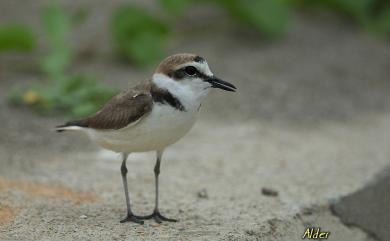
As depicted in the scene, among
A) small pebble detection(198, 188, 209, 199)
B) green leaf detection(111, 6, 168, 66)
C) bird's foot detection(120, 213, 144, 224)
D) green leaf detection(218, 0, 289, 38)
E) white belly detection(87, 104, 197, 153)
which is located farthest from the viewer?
green leaf detection(218, 0, 289, 38)

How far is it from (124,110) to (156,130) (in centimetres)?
28

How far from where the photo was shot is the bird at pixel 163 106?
472 centimetres

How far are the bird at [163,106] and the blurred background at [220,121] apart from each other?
0.57m

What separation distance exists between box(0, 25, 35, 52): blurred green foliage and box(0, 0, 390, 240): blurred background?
15mm

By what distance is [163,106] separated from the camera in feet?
15.5

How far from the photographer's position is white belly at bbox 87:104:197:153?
185 inches

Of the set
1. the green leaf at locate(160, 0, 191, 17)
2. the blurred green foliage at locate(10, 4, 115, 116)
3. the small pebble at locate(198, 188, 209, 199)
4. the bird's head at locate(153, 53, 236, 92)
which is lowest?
the small pebble at locate(198, 188, 209, 199)

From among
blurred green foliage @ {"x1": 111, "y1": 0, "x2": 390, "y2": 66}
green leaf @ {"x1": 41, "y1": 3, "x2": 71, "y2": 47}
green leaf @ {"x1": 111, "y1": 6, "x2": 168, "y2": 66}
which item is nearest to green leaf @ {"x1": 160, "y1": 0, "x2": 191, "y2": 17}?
blurred green foliage @ {"x1": 111, "y1": 0, "x2": 390, "y2": 66}

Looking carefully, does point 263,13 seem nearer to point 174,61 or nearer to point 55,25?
point 55,25

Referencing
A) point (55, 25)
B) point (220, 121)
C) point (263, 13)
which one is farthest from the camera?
point (263, 13)

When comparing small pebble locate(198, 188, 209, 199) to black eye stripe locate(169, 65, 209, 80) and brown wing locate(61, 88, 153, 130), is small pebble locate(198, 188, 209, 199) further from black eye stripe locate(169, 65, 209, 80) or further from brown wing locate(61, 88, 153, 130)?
black eye stripe locate(169, 65, 209, 80)

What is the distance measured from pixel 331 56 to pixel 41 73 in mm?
3411

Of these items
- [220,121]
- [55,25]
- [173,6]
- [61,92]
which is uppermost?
[173,6]

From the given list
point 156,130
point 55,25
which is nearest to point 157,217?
point 156,130
